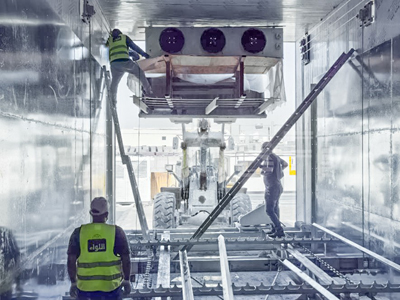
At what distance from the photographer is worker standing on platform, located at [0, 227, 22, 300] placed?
9.51 ft

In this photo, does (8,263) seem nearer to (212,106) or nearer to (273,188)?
(212,106)

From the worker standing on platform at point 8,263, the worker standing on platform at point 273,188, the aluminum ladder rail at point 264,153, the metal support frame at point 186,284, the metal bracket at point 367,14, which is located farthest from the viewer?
the worker standing on platform at point 273,188

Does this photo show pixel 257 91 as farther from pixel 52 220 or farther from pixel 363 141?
pixel 52 220

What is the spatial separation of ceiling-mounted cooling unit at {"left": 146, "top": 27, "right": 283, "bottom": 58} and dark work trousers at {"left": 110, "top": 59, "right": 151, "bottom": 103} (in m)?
0.48

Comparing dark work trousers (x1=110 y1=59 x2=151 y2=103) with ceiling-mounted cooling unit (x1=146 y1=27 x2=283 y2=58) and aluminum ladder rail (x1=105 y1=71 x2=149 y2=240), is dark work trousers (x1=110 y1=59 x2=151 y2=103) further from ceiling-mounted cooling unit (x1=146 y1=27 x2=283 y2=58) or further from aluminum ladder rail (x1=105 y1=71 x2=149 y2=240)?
ceiling-mounted cooling unit (x1=146 y1=27 x2=283 y2=58)

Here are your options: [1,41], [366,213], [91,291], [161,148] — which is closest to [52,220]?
[91,291]

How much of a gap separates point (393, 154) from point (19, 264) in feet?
14.2

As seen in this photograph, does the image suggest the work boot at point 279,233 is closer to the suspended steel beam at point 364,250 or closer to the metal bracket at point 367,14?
the suspended steel beam at point 364,250

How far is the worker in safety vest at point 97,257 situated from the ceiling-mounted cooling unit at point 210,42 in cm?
395

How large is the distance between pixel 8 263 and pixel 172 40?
4.89 m

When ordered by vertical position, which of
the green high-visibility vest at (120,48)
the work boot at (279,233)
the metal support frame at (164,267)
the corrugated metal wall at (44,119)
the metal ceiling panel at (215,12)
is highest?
the metal ceiling panel at (215,12)

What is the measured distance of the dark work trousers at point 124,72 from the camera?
21.8 feet

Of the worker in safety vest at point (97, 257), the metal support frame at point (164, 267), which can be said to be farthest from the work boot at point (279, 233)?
the worker in safety vest at point (97, 257)

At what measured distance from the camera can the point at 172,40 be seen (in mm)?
7082
